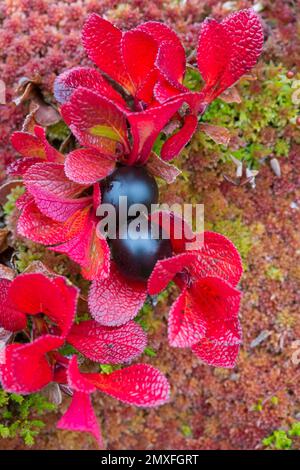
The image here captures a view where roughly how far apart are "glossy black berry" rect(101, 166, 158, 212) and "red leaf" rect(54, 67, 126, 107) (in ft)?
0.56

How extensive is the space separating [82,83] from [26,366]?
24.0 inches

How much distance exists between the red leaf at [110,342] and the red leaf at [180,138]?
1.30 feet

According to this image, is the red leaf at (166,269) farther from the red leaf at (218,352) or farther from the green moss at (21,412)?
the green moss at (21,412)

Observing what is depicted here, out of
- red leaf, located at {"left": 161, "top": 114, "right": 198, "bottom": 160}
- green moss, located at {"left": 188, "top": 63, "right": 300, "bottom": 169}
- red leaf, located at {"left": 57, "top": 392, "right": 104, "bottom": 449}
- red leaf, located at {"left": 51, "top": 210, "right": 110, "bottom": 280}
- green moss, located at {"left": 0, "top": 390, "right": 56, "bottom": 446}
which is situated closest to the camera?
red leaf, located at {"left": 57, "top": 392, "right": 104, "bottom": 449}

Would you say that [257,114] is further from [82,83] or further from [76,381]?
[76,381]

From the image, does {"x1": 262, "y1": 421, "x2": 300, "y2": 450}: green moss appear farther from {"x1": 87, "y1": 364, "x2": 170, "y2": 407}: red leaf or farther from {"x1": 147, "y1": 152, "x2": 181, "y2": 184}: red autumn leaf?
{"x1": 147, "y1": 152, "x2": 181, "y2": 184}: red autumn leaf

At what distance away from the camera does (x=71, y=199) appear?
1.16 m

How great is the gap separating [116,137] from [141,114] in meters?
0.12

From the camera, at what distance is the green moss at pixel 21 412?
4.24 feet

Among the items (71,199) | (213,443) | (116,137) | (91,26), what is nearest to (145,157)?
(116,137)

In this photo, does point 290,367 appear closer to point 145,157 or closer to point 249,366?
point 249,366

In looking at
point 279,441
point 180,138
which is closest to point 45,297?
point 180,138

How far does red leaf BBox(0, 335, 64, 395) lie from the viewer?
991 millimetres

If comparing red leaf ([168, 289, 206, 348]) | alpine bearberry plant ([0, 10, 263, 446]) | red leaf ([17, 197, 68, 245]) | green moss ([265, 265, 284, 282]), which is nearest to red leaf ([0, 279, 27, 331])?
alpine bearberry plant ([0, 10, 263, 446])
